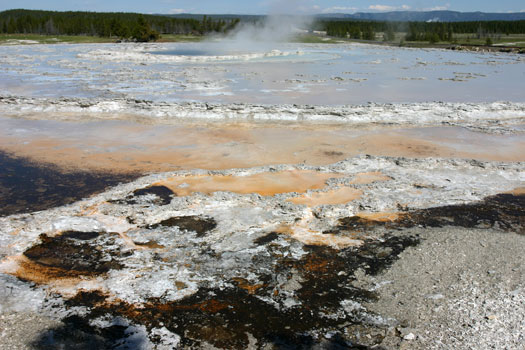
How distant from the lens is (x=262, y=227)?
439 cm

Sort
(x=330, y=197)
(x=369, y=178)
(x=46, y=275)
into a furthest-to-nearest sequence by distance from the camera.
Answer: (x=369, y=178) → (x=330, y=197) → (x=46, y=275)

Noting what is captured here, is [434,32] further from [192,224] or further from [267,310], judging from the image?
[267,310]

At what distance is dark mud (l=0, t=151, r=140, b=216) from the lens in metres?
5.00

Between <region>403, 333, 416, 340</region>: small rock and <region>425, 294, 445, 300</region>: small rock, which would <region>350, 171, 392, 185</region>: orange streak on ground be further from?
<region>403, 333, 416, 340</region>: small rock

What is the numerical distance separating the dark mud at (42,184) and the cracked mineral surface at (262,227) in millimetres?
33

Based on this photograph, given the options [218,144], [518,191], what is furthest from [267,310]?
[218,144]

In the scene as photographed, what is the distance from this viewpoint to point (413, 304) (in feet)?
10.2

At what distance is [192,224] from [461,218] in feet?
9.38

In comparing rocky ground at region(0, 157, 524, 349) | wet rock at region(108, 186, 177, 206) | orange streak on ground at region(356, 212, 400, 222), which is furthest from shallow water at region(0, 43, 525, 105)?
orange streak on ground at region(356, 212, 400, 222)

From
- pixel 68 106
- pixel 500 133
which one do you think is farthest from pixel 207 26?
pixel 500 133

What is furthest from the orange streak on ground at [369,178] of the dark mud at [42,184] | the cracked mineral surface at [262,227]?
the dark mud at [42,184]

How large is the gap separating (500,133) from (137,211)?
23.6ft

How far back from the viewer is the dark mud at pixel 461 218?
4438mm

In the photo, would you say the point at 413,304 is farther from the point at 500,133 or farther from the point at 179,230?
the point at 500,133
